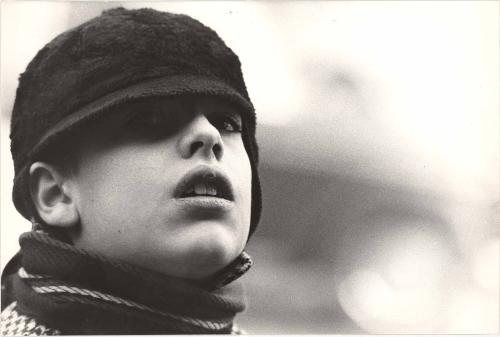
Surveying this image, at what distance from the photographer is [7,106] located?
130 cm

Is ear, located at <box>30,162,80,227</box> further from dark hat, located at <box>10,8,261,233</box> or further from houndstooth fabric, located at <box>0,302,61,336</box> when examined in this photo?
houndstooth fabric, located at <box>0,302,61,336</box>

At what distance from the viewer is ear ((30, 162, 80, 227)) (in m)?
1.16

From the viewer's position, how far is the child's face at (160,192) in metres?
1.11

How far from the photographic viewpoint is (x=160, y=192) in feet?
3.67

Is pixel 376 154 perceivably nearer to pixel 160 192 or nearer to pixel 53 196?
pixel 160 192

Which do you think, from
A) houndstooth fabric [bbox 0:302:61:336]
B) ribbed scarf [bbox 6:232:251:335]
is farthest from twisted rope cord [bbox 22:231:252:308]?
houndstooth fabric [bbox 0:302:61:336]

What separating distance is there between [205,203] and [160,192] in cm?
7

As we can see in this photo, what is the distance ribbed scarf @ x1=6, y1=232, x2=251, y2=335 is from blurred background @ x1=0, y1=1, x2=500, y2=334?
0.80 ft

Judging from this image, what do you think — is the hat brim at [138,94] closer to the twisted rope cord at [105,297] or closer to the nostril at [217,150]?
the nostril at [217,150]

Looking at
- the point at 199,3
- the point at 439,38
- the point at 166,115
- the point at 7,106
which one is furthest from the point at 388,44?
the point at 7,106

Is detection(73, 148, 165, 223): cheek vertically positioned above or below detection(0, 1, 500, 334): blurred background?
below

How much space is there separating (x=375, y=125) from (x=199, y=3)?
0.43m

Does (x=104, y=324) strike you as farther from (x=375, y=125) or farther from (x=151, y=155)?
(x=375, y=125)

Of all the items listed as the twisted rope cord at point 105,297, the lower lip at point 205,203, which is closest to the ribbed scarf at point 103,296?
the twisted rope cord at point 105,297
